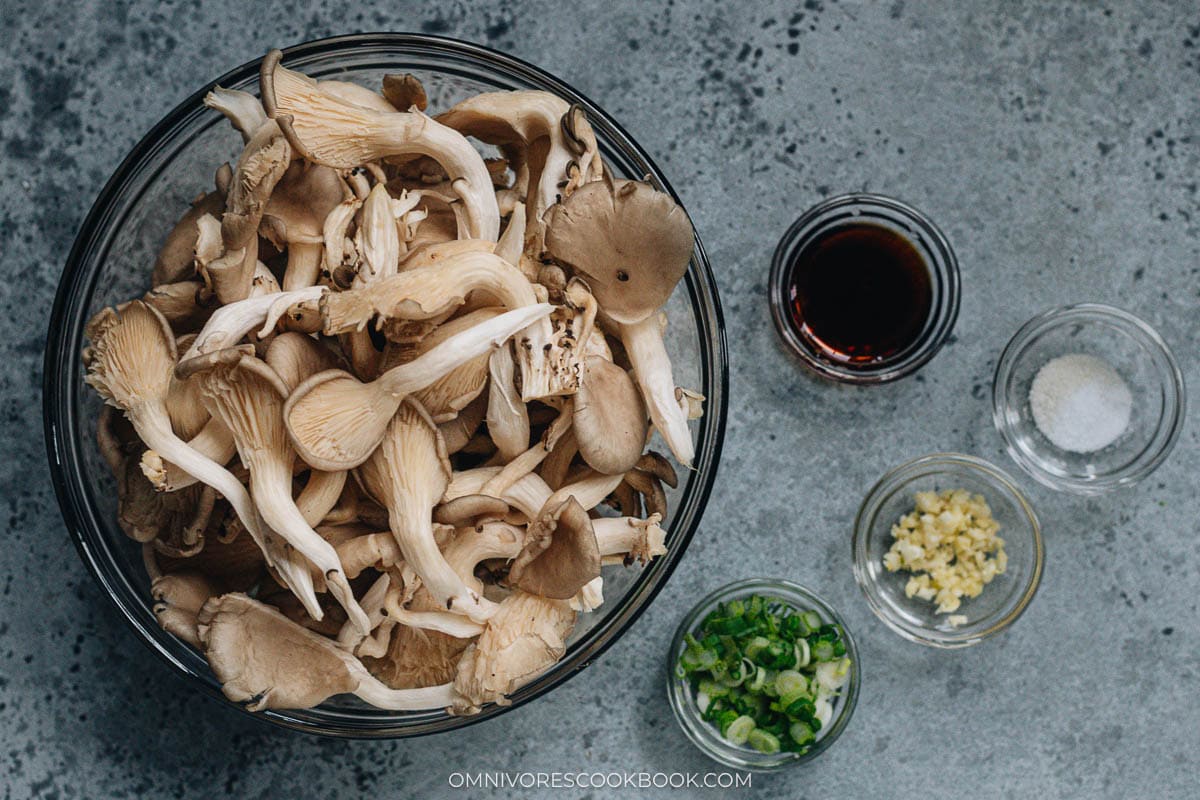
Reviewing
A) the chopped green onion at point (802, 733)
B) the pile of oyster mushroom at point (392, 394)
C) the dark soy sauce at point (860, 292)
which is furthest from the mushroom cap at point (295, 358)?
the chopped green onion at point (802, 733)

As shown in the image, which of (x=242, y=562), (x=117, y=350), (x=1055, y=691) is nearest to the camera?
(x=117, y=350)

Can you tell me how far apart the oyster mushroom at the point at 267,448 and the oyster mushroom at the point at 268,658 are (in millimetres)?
118

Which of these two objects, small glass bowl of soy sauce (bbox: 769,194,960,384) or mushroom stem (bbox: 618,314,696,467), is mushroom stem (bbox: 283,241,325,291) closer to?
mushroom stem (bbox: 618,314,696,467)

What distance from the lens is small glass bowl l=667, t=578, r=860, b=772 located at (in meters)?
1.50

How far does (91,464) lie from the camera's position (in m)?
1.27

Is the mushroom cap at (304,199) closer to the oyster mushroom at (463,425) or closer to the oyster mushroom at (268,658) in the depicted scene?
the oyster mushroom at (463,425)

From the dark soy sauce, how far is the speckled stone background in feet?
0.19

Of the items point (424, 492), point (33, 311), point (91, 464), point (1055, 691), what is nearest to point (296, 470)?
point (424, 492)

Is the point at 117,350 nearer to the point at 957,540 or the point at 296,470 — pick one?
the point at 296,470

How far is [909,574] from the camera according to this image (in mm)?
1628

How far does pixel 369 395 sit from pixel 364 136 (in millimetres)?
265

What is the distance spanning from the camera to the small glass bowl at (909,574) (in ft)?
5.06

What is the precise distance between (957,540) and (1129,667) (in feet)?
1.02

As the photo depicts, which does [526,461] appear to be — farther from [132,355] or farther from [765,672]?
[765,672]
